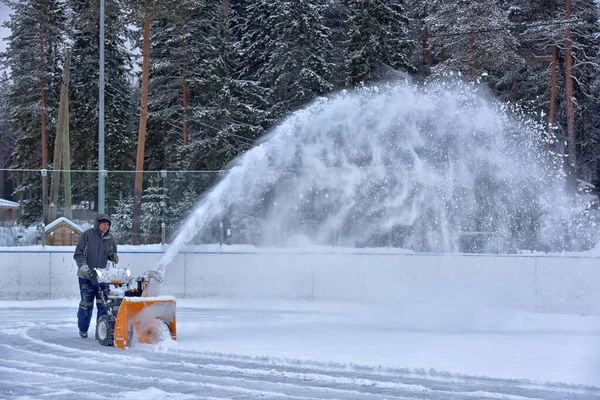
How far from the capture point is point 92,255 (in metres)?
12.9

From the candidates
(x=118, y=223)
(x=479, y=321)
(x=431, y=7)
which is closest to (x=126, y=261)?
(x=118, y=223)

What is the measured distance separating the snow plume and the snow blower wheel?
5350 mm

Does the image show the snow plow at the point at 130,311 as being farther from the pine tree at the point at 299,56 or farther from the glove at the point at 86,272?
the pine tree at the point at 299,56

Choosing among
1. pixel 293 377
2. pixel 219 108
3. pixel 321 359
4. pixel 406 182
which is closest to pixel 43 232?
→ pixel 406 182

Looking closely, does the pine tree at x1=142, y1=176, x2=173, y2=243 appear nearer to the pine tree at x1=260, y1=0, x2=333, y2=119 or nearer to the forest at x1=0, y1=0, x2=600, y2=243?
the forest at x1=0, y1=0, x2=600, y2=243

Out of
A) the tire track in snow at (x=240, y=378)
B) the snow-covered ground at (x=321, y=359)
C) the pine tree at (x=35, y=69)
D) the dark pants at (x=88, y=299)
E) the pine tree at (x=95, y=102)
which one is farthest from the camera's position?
the pine tree at (x=35, y=69)

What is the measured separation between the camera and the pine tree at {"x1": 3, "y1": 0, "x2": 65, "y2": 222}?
44000 millimetres

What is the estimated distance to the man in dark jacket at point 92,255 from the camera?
42.1ft

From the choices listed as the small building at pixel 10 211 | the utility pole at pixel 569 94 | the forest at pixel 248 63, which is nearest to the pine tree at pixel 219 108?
the forest at pixel 248 63

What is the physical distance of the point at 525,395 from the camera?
8.70 metres

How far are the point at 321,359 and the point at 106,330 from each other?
3.46 meters

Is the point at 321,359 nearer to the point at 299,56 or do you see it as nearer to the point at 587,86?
the point at 299,56

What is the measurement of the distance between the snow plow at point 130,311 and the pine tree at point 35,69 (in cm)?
3390

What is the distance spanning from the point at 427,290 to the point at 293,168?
→ 457cm
